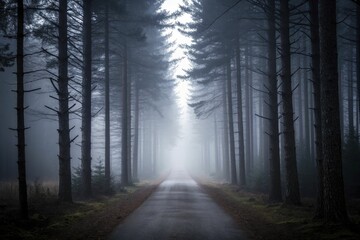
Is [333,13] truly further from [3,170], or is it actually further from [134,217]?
[3,170]

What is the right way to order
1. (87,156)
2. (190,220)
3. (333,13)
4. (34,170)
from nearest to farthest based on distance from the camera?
(333,13), (190,220), (87,156), (34,170)

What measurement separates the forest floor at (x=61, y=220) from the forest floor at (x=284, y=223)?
13.3 ft

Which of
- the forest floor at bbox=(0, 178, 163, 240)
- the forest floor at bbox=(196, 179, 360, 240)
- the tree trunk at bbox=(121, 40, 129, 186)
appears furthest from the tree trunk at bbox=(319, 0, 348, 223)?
the tree trunk at bbox=(121, 40, 129, 186)

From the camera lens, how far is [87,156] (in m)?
17.2

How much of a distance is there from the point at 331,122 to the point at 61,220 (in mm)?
8562

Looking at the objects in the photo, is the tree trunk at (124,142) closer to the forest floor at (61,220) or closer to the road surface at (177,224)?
the forest floor at (61,220)

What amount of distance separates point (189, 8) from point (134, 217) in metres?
17.1

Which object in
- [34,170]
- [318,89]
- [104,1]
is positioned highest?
[104,1]

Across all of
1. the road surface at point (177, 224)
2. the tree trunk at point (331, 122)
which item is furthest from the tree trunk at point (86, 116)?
the tree trunk at point (331, 122)

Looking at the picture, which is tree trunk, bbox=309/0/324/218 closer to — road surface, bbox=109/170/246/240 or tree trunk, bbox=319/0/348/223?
tree trunk, bbox=319/0/348/223

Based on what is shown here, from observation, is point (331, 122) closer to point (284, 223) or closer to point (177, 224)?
point (284, 223)

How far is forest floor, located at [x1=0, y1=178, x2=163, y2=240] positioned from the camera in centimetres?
894

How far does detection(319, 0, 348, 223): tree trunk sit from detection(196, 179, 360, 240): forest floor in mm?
554

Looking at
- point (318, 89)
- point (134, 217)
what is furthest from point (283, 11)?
point (134, 217)
